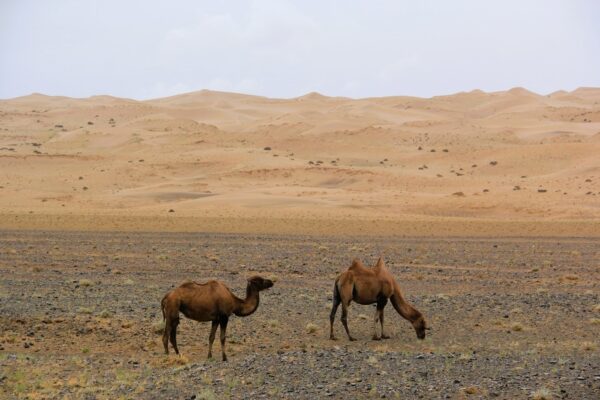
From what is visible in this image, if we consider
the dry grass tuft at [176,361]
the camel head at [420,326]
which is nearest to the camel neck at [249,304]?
the dry grass tuft at [176,361]

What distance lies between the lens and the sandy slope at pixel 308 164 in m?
50.8

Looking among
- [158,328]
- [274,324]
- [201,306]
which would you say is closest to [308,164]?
[274,324]

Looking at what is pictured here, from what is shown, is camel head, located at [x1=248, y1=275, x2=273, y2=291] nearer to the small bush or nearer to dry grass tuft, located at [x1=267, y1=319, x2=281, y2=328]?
the small bush

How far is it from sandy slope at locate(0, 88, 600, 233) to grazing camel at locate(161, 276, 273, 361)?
3290 centimetres

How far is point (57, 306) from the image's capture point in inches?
690

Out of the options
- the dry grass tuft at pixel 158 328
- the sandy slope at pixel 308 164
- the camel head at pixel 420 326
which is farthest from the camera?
the sandy slope at pixel 308 164

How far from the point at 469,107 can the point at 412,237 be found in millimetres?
99744

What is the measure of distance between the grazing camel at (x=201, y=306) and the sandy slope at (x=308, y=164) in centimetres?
3290

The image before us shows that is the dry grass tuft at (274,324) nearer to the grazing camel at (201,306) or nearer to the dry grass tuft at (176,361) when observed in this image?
the grazing camel at (201,306)

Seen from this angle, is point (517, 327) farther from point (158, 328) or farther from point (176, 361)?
point (176, 361)

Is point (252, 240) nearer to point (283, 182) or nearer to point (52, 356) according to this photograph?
point (52, 356)

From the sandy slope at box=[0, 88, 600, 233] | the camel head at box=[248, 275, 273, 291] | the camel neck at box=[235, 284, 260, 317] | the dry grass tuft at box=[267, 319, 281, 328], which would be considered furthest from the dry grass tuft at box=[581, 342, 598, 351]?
the sandy slope at box=[0, 88, 600, 233]

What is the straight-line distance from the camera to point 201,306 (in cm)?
1284

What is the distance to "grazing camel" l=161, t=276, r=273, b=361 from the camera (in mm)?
12750
